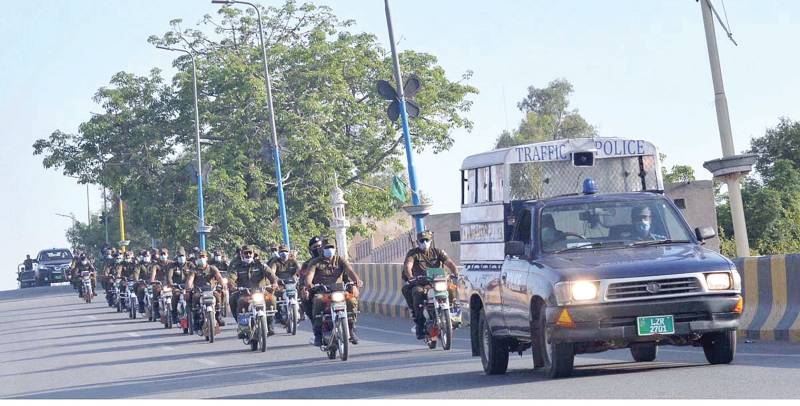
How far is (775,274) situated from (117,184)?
165 feet

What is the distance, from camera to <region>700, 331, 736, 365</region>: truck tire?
14.1 m

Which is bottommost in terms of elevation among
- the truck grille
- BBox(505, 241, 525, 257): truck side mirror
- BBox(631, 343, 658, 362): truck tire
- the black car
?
BBox(631, 343, 658, 362): truck tire

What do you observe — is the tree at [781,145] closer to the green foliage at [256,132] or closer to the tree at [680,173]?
the tree at [680,173]

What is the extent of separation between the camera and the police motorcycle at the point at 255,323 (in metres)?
24.3

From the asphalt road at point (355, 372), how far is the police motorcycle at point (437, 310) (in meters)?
0.37

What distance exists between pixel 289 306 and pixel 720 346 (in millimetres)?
15038

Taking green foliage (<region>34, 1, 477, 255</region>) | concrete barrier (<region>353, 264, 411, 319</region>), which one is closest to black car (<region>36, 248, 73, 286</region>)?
green foliage (<region>34, 1, 477, 255</region>)

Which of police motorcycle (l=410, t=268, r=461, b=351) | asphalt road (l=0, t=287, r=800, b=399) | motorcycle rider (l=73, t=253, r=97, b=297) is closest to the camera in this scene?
asphalt road (l=0, t=287, r=800, b=399)

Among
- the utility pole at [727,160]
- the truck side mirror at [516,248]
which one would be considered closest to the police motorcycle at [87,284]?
the utility pole at [727,160]

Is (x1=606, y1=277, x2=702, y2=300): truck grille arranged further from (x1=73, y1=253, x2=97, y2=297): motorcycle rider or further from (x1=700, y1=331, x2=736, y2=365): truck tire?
(x1=73, y1=253, x2=97, y2=297): motorcycle rider

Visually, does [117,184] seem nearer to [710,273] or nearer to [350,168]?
[350,168]

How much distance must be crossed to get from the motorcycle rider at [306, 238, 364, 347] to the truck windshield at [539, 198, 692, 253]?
21.4 feet

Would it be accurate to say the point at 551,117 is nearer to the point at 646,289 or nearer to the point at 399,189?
the point at 399,189

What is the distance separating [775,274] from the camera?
19000mm
